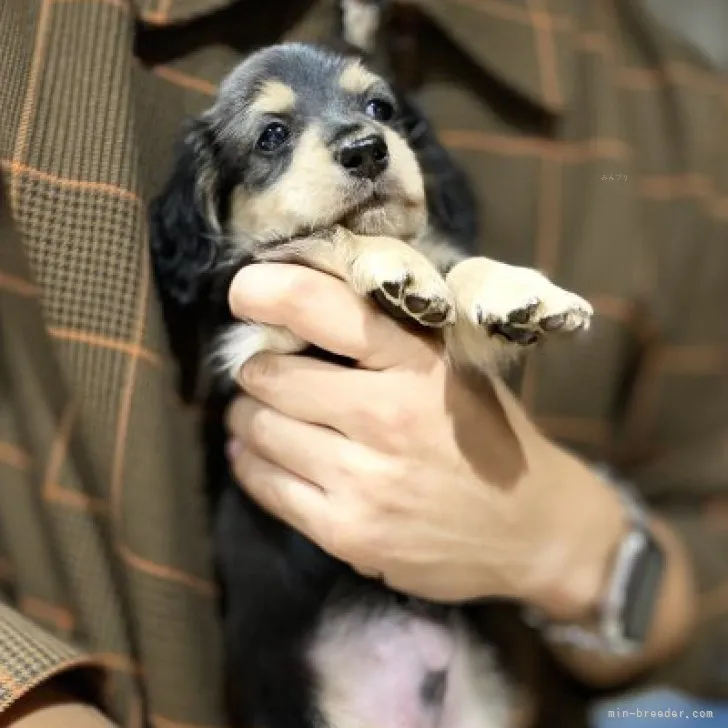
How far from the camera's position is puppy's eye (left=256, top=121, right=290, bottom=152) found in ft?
3.41

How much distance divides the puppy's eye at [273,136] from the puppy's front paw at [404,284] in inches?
8.2

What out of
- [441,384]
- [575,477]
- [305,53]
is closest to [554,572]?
[575,477]

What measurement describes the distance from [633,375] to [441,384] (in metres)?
0.49

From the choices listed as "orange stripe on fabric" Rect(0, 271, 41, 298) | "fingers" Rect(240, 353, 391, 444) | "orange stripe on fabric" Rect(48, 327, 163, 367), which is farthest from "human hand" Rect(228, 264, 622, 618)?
"orange stripe on fabric" Rect(0, 271, 41, 298)

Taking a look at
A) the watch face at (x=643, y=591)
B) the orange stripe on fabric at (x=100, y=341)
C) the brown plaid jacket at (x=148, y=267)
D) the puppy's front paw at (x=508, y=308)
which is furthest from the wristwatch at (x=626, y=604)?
the orange stripe on fabric at (x=100, y=341)

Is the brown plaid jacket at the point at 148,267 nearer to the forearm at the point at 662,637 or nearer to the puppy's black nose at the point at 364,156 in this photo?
the forearm at the point at 662,637

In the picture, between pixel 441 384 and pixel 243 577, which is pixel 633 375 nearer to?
pixel 441 384

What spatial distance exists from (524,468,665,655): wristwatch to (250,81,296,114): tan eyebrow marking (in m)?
0.68

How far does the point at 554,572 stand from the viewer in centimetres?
109

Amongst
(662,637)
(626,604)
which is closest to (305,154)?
(626,604)

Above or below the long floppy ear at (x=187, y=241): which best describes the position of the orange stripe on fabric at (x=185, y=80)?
above

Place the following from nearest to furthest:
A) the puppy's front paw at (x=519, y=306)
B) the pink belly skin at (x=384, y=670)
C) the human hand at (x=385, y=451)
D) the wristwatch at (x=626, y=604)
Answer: the puppy's front paw at (x=519, y=306) → the human hand at (x=385, y=451) → the pink belly skin at (x=384, y=670) → the wristwatch at (x=626, y=604)

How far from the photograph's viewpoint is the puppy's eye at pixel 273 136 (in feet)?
3.41

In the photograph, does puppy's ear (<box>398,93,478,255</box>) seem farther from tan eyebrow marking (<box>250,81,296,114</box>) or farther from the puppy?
tan eyebrow marking (<box>250,81,296,114</box>)
